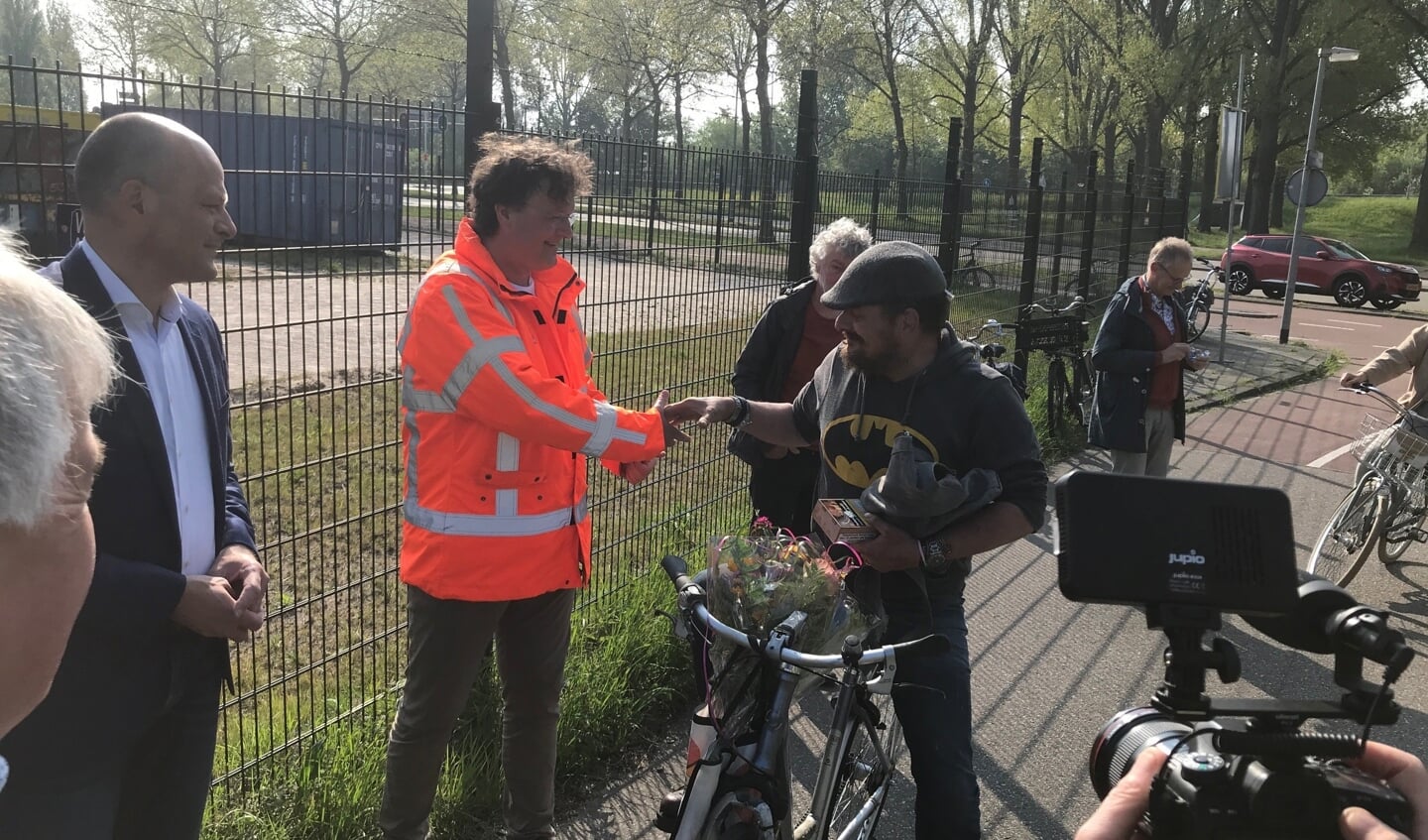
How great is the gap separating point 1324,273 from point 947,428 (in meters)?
27.1

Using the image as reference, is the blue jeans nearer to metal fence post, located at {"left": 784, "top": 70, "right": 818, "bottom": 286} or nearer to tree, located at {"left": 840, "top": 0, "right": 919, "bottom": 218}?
metal fence post, located at {"left": 784, "top": 70, "right": 818, "bottom": 286}

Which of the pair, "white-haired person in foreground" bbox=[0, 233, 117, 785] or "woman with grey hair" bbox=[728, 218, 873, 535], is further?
"woman with grey hair" bbox=[728, 218, 873, 535]

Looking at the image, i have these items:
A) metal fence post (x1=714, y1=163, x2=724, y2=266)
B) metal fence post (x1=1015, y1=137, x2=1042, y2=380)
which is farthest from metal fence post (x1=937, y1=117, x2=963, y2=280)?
metal fence post (x1=714, y1=163, x2=724, y2=266)

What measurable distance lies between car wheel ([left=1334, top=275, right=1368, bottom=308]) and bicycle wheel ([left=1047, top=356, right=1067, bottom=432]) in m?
19.8

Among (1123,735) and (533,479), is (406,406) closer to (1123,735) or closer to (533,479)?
(533,479)

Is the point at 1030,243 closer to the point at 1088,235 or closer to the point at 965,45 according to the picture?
the point at 1088,235

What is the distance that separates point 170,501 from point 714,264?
3268mm

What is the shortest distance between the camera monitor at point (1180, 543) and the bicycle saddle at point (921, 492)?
1.05m

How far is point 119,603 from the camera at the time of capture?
6.40 ft

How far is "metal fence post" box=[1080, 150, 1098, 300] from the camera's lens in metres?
11.1

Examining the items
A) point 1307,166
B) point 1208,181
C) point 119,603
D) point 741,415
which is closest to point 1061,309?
point 1307,166

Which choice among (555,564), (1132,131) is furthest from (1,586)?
(1132,131)

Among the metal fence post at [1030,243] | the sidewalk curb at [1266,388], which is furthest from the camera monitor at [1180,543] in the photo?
the sidewalk curb at [1266,388]

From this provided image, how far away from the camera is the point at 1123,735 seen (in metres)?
1.63
